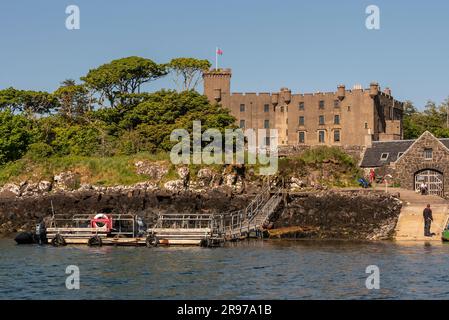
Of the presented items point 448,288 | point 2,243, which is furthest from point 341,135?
point 448,288

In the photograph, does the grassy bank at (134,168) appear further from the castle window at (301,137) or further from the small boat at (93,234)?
the castle window at (301,137)

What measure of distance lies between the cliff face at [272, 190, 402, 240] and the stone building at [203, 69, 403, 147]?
35.4 metres

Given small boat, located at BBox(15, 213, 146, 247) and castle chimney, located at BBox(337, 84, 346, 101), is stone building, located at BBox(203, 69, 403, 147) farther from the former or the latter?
small boat, located at BBox(15, 213, 146, 247)

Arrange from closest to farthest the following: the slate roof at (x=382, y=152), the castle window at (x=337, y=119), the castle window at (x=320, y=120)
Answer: the slate roof at (x=382, y=152) → the castle window at (x=337, y=119) → the castle window at (x=320, y=120)

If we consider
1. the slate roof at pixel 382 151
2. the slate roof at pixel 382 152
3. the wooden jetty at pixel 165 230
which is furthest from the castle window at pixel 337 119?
the wooden jetty at pixel 165 230

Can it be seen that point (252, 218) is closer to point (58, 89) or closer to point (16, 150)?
point (16, 150)

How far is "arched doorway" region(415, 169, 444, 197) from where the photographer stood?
6988 cm

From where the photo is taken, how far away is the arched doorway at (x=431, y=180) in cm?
6988

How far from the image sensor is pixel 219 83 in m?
108

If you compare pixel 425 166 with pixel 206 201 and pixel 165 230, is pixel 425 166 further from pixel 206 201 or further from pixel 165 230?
pixel 165 230

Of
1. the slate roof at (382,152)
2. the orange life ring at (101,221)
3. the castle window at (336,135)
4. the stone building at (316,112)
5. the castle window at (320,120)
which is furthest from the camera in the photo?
the castle window at (320,120)
